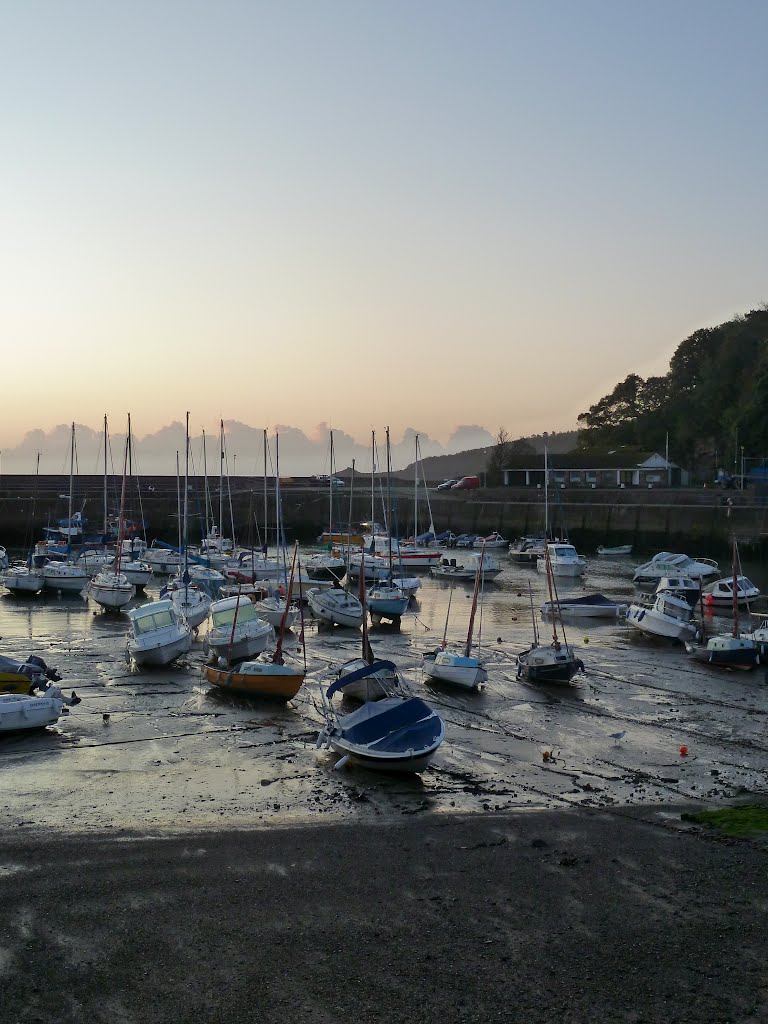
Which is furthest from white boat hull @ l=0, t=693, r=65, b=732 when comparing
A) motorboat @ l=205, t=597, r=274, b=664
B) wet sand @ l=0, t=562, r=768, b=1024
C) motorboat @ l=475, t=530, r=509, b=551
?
motorboat @ l=475, t=530, r=509, b=551

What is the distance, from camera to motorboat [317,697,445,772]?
59.5 ft

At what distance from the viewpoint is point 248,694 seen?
25.4m

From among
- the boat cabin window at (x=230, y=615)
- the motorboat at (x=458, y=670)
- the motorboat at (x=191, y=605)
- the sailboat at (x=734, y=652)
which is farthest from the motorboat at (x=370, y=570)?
the motorboat at (x=458, y=670)

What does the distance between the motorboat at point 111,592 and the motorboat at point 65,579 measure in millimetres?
5265

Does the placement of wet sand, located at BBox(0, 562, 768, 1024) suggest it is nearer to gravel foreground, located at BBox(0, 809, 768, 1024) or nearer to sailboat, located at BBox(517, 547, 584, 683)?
gravel foreground, located at BBox(0, 809, 768, 1024)

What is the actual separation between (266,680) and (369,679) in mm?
3325

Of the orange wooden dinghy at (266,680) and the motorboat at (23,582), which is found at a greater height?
the motorboat at (23,582)

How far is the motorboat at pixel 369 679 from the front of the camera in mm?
21734

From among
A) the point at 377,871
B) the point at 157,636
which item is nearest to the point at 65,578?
the point at 157,636

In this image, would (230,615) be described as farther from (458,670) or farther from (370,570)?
(370,570)

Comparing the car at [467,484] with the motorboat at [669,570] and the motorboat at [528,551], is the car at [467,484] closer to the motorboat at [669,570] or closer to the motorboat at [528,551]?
the motorboat at [528,551]

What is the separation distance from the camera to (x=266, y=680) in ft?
81.7

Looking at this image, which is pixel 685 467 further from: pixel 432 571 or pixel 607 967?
pixel 607 967

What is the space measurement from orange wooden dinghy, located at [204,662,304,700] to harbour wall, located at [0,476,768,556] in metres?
41.0
